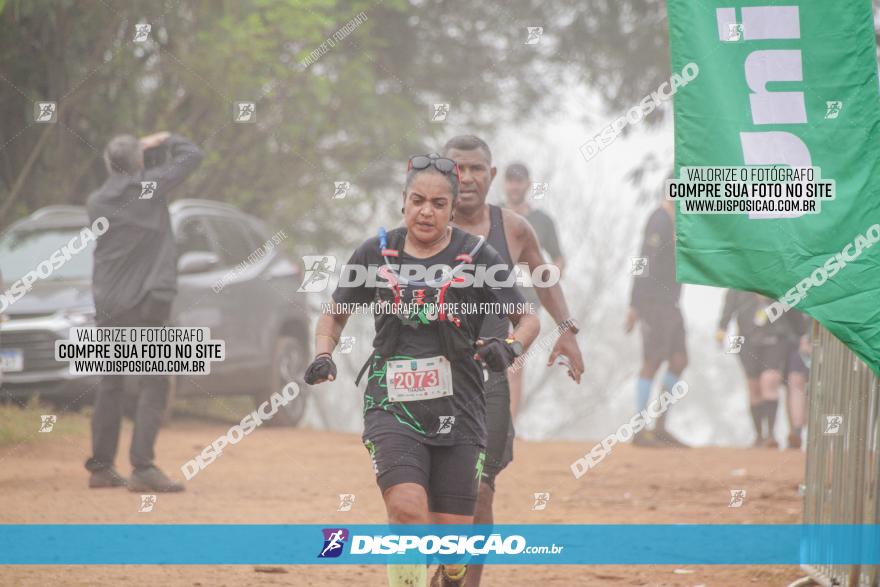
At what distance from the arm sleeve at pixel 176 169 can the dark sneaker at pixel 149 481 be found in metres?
2.02

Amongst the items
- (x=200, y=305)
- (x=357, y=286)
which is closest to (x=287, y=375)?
(x=200, y=305)

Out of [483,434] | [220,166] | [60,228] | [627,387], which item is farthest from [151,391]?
[627,387]

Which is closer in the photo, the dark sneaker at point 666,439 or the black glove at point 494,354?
the black glove at point 494,354

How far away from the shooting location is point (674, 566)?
7852 mm

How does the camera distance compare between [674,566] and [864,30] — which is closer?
[864,30]

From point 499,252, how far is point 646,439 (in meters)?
8.13

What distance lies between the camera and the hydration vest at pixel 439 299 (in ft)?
17.6

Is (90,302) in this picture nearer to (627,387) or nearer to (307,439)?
(307,439)

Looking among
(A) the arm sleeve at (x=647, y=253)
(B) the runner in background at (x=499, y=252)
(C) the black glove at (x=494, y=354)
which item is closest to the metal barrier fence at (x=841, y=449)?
(B) the runner in background at (x=499, y=252)

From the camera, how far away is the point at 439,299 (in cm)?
536

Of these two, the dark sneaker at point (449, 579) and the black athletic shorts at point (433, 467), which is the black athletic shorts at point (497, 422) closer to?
the dark sneaker at point (449, 579)

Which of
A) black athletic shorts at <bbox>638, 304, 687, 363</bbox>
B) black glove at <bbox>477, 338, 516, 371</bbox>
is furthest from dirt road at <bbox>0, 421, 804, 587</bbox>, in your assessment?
black glove at <bbox>477, 338, 516, 371</bbox>

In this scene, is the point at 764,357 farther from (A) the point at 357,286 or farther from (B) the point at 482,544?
(A) the point at 357,286

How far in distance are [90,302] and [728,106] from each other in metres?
7.44
